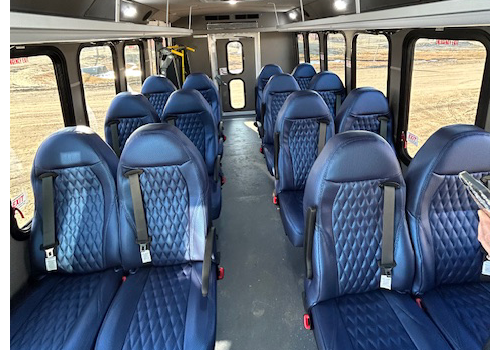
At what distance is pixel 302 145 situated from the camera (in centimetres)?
374

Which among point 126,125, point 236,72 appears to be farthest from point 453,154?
point 236,72

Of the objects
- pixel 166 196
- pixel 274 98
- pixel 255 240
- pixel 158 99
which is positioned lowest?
pixel 255 240

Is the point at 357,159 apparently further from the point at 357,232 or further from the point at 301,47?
the point at 301,47

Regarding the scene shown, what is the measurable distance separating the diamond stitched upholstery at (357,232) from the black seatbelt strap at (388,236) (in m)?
0.04

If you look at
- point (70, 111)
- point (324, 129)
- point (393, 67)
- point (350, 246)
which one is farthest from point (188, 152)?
point (393, 67)

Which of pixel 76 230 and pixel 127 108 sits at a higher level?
pixel 127 108

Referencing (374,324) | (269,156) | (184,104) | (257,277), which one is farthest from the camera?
(269,156)

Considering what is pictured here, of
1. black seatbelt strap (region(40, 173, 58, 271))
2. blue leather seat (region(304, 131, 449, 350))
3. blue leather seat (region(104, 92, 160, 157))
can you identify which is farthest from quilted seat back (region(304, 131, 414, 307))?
blue leather seat (region(104, 92, 160, 157))

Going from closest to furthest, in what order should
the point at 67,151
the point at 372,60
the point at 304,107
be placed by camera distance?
the point at 67,151 → the point at 304,107 → the point at 372,60

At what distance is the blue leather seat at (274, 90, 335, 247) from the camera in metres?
3.65

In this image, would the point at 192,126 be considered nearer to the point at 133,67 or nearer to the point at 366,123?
the point at 366,123

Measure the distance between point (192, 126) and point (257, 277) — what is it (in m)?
2.05

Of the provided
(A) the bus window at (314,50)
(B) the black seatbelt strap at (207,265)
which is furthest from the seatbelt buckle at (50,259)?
(A) the bus window at (314,50)

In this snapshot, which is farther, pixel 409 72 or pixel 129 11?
pixel 129 11
